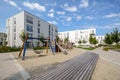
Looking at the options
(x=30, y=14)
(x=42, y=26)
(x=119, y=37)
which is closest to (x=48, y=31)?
(x=42, y=26)

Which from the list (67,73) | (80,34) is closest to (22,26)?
(67,73)

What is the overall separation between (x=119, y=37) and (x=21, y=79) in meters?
32.3

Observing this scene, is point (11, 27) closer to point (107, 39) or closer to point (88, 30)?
point (107, 39)

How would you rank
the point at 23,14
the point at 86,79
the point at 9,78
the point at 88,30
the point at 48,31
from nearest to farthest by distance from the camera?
the point at 86,79 < the point at 9,78 < the point at 23,14 < the point at 48,31 < the point at 88,30

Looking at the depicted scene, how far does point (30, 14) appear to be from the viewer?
118ft

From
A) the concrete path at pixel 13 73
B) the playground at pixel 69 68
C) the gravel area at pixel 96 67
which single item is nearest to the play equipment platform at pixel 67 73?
the playground at pixel 69 68

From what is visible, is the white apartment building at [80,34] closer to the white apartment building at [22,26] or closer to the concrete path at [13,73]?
the white apartment building at [22,26]

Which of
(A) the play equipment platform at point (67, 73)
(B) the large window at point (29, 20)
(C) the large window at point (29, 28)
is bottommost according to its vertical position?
(A) the play equipment platform at point (67, 73)

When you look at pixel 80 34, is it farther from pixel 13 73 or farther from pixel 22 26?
pixel 13 73

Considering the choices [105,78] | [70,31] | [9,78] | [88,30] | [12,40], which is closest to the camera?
[9,78]

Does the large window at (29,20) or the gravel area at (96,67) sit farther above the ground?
the large window at (29,20)

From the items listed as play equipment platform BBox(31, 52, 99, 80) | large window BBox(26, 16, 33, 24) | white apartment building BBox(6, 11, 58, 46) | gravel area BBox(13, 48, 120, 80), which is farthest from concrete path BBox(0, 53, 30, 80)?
large window BBox(26, 16, 33, 24)

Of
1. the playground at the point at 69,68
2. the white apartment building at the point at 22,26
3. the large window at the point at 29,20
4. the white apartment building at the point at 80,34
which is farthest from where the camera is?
the white apartment building at the point at 80,34

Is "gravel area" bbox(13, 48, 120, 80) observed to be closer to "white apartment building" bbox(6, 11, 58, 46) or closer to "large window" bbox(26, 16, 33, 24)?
"white apartment building" bbox(6, 11, 58, 46)
